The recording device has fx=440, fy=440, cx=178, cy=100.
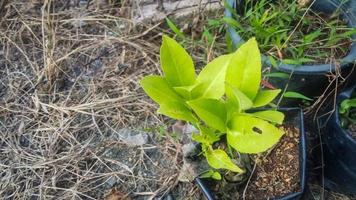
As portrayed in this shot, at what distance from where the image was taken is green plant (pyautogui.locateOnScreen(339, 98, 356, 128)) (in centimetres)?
122

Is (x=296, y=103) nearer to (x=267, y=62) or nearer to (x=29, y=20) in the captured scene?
(x=267, y=62)

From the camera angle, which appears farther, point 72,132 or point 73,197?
point 72,132

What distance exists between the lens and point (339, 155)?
1.29 metres

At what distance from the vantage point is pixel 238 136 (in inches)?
37.8

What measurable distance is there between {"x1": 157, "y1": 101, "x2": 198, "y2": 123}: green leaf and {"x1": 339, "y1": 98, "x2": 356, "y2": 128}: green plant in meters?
0.46

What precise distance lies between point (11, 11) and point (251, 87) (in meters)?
1.22

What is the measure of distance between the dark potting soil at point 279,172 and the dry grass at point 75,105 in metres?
0.27

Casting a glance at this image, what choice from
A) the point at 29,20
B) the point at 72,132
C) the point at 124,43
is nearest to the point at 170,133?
the point at 72,132

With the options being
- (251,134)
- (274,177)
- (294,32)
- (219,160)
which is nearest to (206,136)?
(219,160)

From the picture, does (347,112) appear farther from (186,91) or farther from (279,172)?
(186,91)

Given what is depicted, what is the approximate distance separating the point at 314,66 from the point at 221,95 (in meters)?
0.40

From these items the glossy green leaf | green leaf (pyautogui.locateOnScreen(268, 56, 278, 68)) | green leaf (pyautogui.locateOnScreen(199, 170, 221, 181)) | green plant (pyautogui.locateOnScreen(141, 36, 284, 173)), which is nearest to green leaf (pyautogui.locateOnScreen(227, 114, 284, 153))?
green plant (pyautogui.locateOnScreen(141, 36, 284, 173))

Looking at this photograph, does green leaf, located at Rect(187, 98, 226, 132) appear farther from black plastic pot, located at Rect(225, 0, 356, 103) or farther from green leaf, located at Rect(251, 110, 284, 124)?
black plastic pot, located at Rect(225, 0, 356, 103)

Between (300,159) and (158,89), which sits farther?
(300,159)
